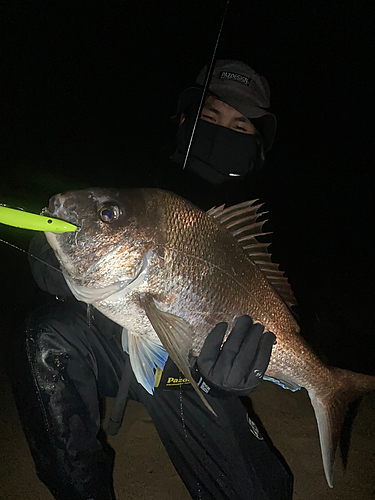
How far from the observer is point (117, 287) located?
119 cm

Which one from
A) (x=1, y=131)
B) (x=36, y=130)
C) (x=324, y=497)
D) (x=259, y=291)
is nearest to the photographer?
(x=259, y=291)

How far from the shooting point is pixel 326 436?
1.47 metres

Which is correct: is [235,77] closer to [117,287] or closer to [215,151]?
[215,151]

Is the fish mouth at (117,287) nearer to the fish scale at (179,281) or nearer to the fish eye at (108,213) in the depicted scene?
the fish scale at (179,281)

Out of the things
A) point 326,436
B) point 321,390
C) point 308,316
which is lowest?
point 308,316

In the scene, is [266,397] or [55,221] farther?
[266,397]

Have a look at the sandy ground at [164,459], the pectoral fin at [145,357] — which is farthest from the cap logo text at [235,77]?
the sandy ground at [164,459]

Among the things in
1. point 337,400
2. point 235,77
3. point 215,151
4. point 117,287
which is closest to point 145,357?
point 117,287

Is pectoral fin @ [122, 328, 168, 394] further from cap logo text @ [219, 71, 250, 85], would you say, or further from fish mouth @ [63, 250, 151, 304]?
cap logo text @ [219, 71, 250, 85]

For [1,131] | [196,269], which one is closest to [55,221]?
[196,269]

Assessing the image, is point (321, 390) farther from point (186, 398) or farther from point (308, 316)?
point (308, 316)

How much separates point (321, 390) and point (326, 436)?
0.81ft

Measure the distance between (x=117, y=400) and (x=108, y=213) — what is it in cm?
129

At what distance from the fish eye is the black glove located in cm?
70
